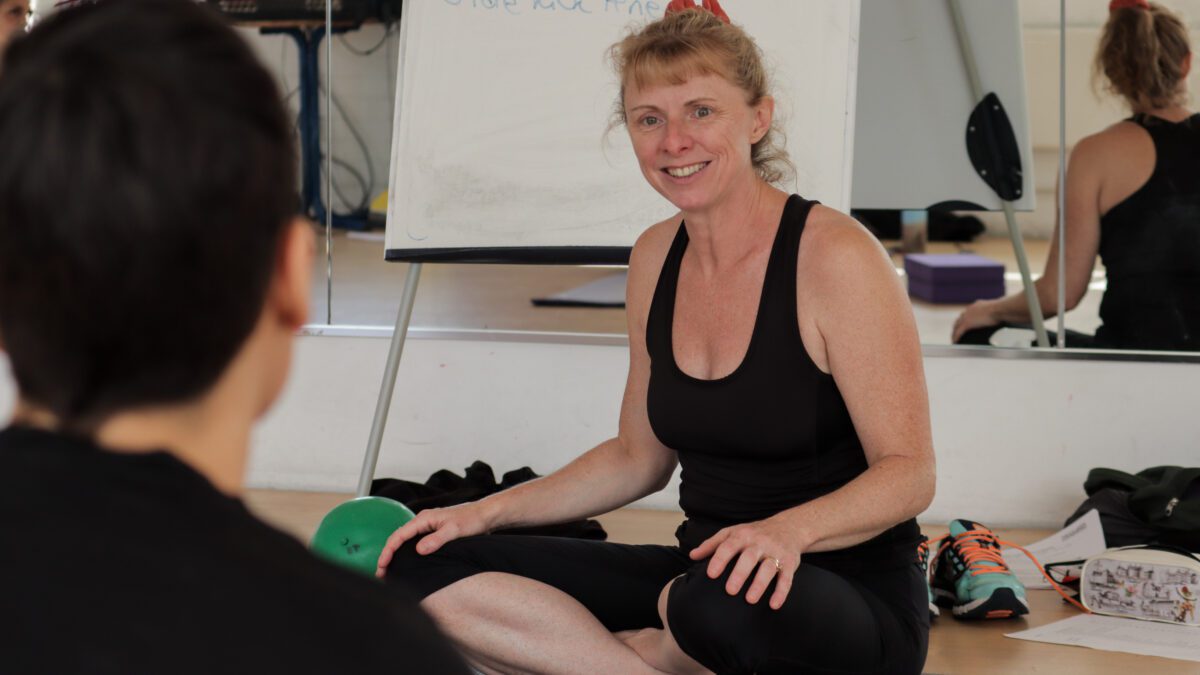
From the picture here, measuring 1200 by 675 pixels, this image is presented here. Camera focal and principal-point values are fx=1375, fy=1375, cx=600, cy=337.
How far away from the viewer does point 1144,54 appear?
2984 mm

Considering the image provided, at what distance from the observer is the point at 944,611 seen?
254cm

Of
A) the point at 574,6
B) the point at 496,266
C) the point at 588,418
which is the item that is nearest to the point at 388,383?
the point at 496,266

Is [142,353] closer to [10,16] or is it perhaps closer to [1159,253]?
[10,16]

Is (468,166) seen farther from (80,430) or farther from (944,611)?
(80,430)

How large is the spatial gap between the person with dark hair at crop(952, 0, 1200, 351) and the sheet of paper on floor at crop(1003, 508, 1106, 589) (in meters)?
0.54

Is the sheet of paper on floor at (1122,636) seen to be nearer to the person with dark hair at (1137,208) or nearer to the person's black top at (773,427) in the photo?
the person's black top at (773,427)

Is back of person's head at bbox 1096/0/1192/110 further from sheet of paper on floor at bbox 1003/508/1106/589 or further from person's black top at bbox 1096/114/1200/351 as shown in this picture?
sheet of paper on floor at bbox 1003/508/1106/589

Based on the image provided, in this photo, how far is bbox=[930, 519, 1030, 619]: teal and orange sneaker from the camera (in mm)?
2426

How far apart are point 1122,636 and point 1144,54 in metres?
1.34

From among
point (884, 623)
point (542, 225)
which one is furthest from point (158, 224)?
point (542, 225)

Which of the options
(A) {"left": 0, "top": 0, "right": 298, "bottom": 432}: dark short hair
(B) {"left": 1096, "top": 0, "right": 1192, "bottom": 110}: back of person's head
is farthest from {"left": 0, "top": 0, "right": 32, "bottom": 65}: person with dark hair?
(B) {"left": 1096, "top": 0, "right": 1192, "bottom": 110}: back of person's head

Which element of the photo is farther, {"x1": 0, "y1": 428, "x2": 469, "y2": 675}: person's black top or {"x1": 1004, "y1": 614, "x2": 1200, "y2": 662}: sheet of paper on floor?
{"x1": 1004, "y1": 614, "x2": 1200, "y2": 662}: sheet of paper on floor

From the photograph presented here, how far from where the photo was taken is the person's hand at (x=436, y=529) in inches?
76.1

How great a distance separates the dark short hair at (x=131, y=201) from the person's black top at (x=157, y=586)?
42 millimetres
